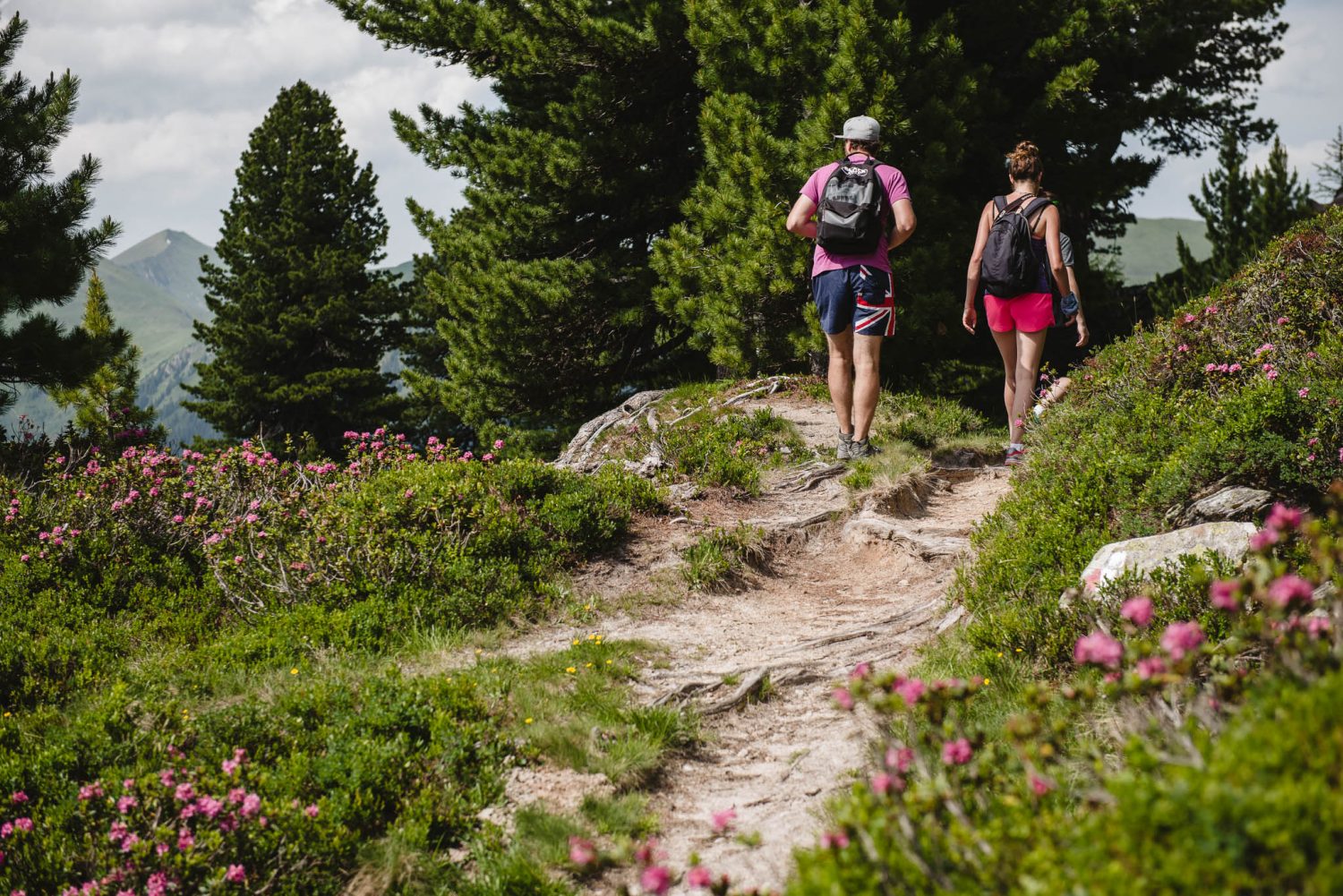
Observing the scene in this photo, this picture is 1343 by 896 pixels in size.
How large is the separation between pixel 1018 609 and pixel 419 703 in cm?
304

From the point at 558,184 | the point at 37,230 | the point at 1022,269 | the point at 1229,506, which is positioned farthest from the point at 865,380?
the point at 37,230

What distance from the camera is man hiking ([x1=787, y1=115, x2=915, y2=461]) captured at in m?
7.29

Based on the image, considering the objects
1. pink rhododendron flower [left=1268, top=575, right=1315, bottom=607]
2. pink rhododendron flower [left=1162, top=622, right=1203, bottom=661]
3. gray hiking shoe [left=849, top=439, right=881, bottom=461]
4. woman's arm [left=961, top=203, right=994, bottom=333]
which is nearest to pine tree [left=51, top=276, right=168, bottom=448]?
gray hiking shoe [left=849, top=439, right=881, bottom=461]

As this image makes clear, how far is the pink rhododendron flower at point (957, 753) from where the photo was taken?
2.35 metres

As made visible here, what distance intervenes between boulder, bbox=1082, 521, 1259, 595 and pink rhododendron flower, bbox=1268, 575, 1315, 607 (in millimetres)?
2247

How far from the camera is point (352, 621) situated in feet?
18.4

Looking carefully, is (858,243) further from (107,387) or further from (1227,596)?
(107,387)

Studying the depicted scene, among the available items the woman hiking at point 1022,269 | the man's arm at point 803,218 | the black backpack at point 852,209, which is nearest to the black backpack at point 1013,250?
the woman hiking at point 1022,269

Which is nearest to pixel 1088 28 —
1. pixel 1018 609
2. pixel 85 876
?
pixel 1018 609

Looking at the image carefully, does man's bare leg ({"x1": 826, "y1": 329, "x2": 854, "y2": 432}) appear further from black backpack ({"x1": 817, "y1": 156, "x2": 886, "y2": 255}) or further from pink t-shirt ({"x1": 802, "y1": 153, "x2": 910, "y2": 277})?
black backpack ({"x1": 817, "y1": 156, "x2": 886, "y2": 255})

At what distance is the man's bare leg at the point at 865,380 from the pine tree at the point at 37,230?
452 inches

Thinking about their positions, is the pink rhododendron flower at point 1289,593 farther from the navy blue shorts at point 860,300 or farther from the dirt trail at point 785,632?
the navy blue shorts at point 860,300

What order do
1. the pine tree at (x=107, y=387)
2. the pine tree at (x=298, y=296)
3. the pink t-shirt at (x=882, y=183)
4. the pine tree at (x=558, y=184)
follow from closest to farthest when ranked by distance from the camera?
the pink t-shirt at (x=882, y=183), the pine tree at (x=558, y=184), the pine tree at (x=107, y=387), the pine tree at (x=298, y=296)

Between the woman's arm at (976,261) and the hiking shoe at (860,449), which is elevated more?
the woman's arm at (976,261)
